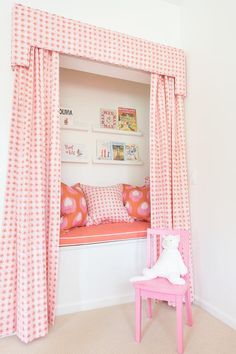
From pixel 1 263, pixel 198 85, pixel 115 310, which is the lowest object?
pixel 115 310

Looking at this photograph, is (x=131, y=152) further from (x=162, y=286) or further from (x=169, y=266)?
(x=162, y=286)

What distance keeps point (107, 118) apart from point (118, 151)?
0.40 meters

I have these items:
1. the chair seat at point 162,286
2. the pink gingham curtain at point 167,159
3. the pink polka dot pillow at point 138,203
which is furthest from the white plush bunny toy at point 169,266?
the pink polka dot pillow at point 138,203

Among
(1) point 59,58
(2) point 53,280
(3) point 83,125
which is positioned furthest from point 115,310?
(1) point 59,58

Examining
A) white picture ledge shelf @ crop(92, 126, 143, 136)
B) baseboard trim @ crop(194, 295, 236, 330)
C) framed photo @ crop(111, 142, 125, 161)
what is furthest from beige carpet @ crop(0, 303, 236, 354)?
white picture ledge shelf @ crop(92, 126, 143, 136)

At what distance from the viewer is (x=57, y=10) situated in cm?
192

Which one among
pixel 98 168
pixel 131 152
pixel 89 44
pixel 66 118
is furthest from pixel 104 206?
pixel 89 44

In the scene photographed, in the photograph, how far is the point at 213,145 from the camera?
6.50 feet

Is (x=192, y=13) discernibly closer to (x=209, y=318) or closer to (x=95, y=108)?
(x=95, y=108)

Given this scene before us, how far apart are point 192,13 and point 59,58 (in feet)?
4.01

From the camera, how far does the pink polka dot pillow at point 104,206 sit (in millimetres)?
2434

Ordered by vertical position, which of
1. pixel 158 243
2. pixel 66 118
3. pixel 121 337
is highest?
pixel 66 118

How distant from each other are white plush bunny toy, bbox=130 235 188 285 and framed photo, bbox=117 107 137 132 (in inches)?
62.4

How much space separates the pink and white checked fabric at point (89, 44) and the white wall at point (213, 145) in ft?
0.67
